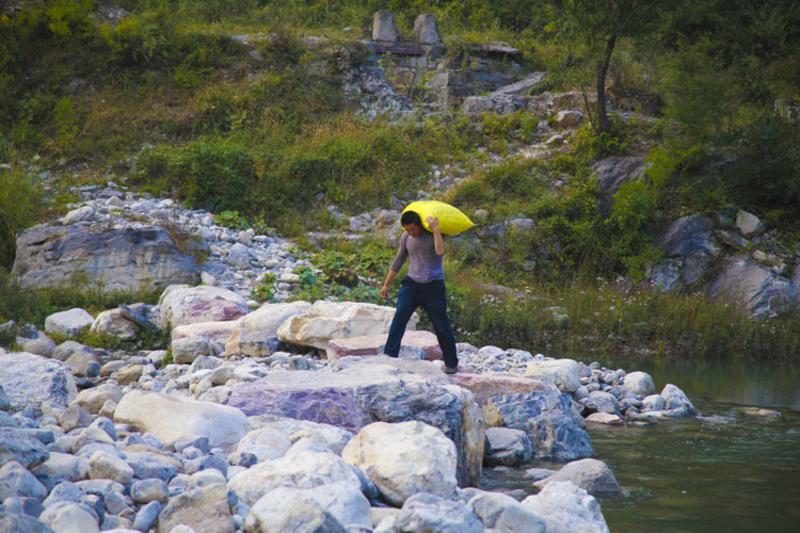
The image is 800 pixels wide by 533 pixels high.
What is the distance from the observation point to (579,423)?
324 inches

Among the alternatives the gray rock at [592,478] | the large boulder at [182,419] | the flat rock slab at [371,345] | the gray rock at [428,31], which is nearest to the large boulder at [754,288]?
the flat rock slab at [371,345]

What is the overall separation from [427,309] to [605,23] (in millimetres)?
13804

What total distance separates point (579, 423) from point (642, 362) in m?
6.25

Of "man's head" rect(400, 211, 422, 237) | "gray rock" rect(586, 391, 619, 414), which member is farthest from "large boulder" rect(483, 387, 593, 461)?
"man's head" rect(400, 211, 422, 237)

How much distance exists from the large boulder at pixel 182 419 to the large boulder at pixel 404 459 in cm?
89

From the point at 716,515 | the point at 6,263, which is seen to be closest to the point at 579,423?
the point at 716,515

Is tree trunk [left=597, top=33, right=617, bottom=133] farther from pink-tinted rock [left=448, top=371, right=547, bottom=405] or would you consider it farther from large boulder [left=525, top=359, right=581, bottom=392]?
pink-tinted rock [left=448, top=371, right=547, bottom=405]

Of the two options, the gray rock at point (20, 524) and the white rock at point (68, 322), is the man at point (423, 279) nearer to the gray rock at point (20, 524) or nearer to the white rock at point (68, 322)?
the gray rock at point (20, 524)

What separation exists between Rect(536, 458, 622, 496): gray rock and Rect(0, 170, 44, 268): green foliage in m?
10.7

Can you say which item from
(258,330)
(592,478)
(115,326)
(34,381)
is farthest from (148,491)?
(115,326)

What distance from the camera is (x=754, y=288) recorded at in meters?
16.8

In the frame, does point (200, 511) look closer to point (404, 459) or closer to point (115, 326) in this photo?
point (404, 459)

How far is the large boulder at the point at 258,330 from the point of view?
940 centimetres

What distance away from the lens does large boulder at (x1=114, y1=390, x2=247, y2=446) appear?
5.67m
